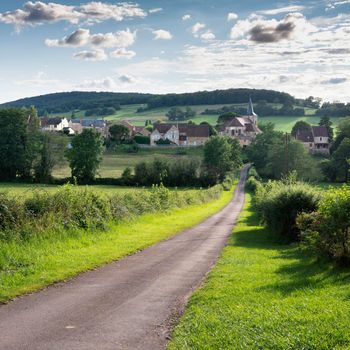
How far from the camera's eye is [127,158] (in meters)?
111

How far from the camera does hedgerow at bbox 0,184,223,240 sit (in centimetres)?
1712

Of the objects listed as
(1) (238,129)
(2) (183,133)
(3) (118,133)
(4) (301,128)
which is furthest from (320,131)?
(3) (118,133)

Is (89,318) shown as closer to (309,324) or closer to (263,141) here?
(309,324)

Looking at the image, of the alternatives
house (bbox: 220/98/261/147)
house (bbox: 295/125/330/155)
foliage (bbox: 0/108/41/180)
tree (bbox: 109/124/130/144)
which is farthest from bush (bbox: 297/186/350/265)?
house (bbox: 220/98/261/147)

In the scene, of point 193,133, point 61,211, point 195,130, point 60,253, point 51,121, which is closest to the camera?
point 60,253

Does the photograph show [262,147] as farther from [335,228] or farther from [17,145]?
[335,228]

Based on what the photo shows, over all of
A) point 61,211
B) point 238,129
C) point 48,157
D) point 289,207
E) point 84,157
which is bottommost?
point 289,207

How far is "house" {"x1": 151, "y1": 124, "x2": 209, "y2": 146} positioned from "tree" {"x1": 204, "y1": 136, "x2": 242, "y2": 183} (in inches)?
1848

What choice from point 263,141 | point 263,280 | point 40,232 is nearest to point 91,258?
point 40,232

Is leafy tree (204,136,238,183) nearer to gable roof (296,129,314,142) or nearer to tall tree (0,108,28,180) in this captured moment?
tall tree (0,108,28,180)

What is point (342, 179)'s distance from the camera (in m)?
Answer: 94.9

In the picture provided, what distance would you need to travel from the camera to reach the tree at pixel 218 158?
91.1m

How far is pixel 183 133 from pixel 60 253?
132446 millimetres

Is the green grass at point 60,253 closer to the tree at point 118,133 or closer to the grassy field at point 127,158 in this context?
the grassy field at point 127,158
